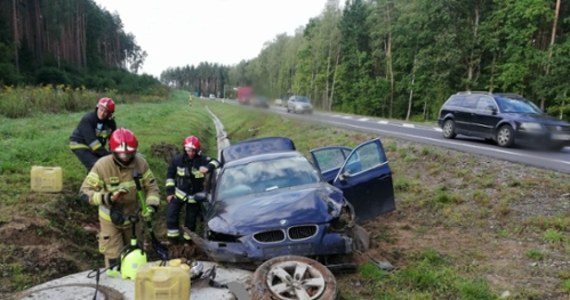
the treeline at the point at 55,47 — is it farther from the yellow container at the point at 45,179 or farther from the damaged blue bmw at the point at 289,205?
the damaged blue bmw at the point at 289,205

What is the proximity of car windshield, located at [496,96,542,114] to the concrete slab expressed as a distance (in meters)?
11.6

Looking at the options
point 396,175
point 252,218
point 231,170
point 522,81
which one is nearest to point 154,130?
point 396,175

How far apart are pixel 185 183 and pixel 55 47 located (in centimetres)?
5869

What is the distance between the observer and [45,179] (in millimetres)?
7645

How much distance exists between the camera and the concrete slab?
428 centimetres

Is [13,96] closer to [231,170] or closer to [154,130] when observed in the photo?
[154,130]

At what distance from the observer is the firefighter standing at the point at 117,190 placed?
15.5 ft

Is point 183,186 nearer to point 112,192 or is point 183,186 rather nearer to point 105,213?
point 105,213

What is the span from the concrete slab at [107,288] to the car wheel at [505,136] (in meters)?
10.8

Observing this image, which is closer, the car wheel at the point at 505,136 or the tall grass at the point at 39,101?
the car wheel at the point at 505,136

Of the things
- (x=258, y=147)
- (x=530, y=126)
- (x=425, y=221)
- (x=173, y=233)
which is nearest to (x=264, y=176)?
(x=173, y=233)

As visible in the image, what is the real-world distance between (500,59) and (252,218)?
108 feet

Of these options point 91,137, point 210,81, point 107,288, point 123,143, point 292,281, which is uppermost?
point 210,81

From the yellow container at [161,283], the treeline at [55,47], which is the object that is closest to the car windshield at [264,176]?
the yellow container at [161,283]
